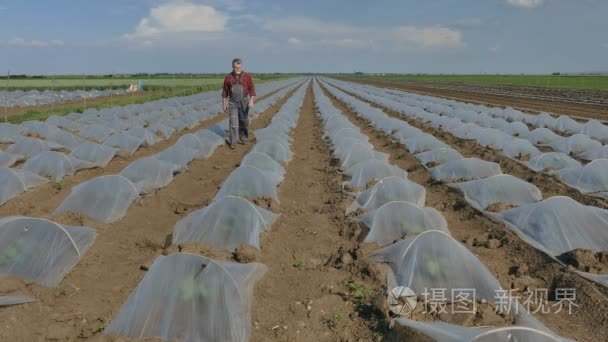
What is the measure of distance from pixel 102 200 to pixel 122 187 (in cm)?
34

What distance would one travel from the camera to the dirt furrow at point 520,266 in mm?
3627

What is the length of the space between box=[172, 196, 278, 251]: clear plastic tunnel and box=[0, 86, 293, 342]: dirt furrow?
364mm

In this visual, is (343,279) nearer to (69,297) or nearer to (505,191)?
(69,297)

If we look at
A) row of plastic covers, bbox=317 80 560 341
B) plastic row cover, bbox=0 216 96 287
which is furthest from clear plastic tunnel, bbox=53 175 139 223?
row of plastic covers, bbox=317 80 560 341

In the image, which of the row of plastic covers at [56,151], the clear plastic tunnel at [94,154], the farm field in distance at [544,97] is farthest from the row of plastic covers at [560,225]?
the farm field in distance at [544,97]

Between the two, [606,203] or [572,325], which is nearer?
[572,325]

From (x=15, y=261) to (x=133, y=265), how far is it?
1.07 m

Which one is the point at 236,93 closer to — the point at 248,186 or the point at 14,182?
the point at 248,186

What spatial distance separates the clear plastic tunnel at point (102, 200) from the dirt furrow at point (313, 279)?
6.95ft

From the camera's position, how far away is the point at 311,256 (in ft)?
16.1

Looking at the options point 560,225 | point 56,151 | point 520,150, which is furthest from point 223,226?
point 520,150

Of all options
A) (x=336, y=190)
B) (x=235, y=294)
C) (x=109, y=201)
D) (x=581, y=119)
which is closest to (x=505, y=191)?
(x=336, y=190)

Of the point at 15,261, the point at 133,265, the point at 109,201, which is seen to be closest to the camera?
the point at 15,261

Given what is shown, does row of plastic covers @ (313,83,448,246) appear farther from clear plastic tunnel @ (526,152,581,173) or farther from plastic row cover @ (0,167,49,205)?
plastic row cover @ (0,167,49,205)
